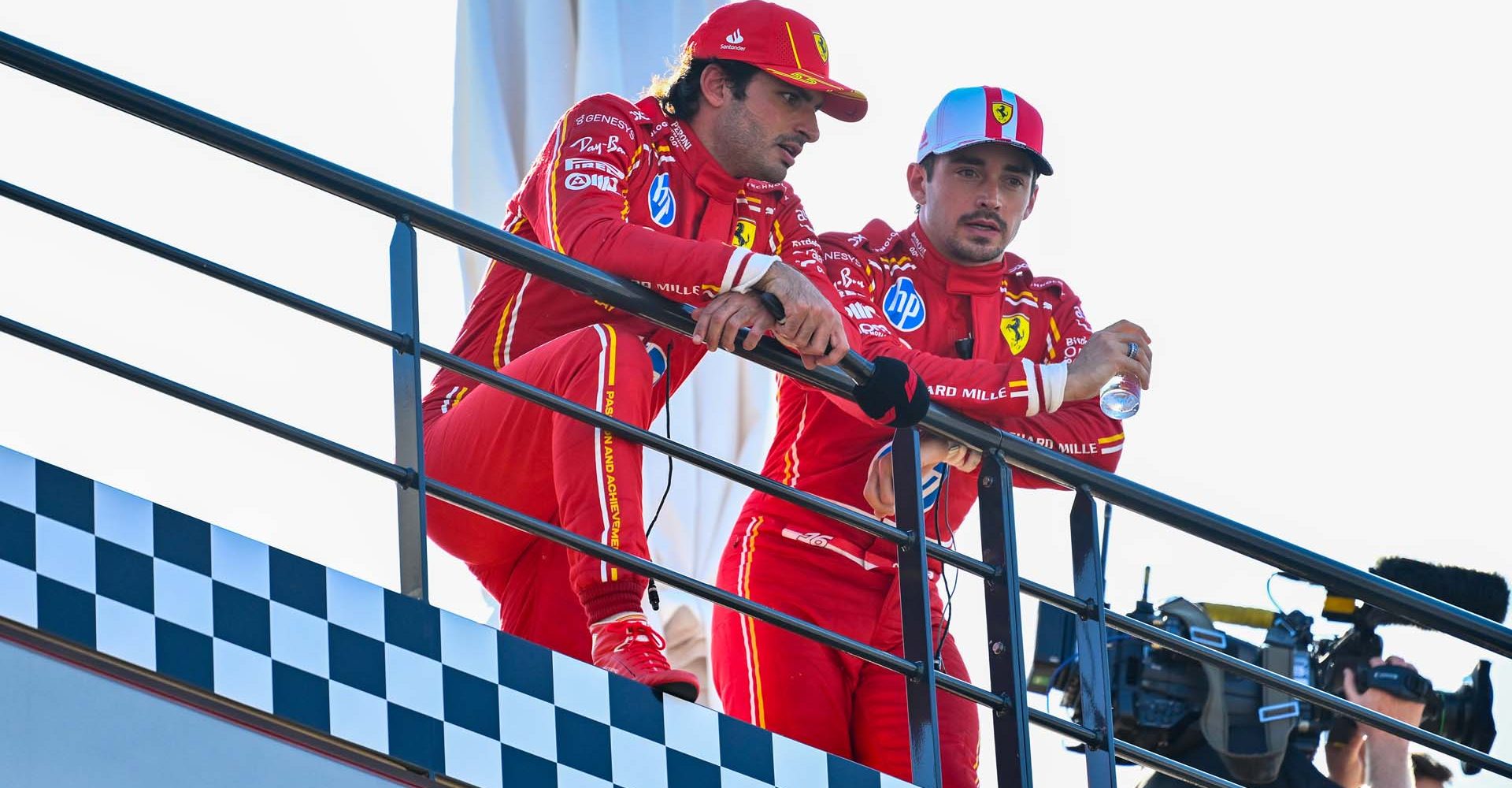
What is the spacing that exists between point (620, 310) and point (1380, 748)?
2004 millimetres

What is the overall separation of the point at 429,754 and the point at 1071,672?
235 cm

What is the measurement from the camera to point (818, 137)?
354 centimetres

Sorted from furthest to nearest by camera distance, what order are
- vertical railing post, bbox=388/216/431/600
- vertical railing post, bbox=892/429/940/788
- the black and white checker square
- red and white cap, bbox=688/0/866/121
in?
red and white cap, bbox=688/0/866/121, vertical railing post, bbox=892/429/940/788, vertical railing post, bbox=388/216/431/600, the black and white checker square

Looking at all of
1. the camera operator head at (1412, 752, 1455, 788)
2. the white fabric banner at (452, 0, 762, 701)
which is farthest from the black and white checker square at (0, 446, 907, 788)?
the camera operator head at (1412, 752, 1455, 788)

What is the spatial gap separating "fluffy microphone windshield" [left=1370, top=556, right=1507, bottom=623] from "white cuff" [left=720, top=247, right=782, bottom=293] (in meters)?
2.09

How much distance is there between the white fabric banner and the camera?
173 inches

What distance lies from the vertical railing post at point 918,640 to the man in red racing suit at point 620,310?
0.27 m

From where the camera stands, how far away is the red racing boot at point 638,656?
8.50 feet

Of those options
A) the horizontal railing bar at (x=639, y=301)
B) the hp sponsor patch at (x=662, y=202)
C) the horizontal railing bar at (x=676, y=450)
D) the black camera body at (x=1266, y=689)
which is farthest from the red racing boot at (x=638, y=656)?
the black camera body at (x=1266, y=689)

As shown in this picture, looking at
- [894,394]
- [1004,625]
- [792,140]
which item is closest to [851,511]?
[894,394]

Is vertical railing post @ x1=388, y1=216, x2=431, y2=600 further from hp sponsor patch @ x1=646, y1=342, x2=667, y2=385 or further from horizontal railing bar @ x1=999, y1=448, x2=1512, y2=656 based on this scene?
horizontal railing bar @ x1=999, y1=448, x2=1512, y2=656

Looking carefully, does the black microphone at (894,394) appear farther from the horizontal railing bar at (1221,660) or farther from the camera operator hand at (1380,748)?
the camera operator hand at (1380,748)

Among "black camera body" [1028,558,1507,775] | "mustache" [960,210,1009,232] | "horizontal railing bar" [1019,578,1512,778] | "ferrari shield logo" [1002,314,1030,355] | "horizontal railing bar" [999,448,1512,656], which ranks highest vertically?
"mustache" [960,210,1009,232]

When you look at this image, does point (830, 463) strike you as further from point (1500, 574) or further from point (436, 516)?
point (1500, 574)
